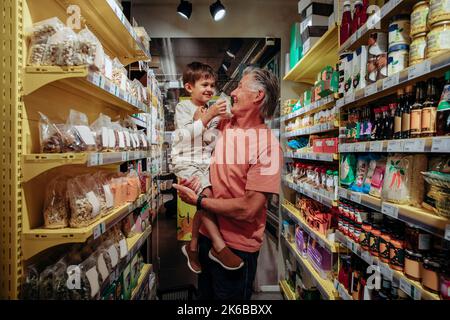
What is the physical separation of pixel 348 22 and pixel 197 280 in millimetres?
2370

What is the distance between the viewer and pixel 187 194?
249 centimetres

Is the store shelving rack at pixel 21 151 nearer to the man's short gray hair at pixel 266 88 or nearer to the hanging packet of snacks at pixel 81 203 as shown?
the hanging packet of snacks at pixel 81 203

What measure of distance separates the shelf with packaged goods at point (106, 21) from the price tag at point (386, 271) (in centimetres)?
212

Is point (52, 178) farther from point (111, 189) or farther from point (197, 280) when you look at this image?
point (197, 280)

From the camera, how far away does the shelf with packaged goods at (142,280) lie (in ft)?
7.74

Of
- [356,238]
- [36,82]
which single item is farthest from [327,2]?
[36,82]

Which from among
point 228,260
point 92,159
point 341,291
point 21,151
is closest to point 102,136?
point 92,159

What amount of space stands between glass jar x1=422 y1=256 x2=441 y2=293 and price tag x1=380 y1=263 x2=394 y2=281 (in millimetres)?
171

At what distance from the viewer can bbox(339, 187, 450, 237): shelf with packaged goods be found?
44.5 inches

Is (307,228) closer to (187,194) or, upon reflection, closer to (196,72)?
(187,194)

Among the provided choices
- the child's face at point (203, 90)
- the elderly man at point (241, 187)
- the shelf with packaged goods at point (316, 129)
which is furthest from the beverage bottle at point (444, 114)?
the child's face at point (203, 90)

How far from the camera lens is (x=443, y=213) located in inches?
45.9

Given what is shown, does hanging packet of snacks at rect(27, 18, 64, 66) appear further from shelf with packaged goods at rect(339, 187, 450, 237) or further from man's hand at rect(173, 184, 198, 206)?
shelf with packaged goods at rect(339, 187, 450, 237)

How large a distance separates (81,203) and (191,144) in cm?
112
